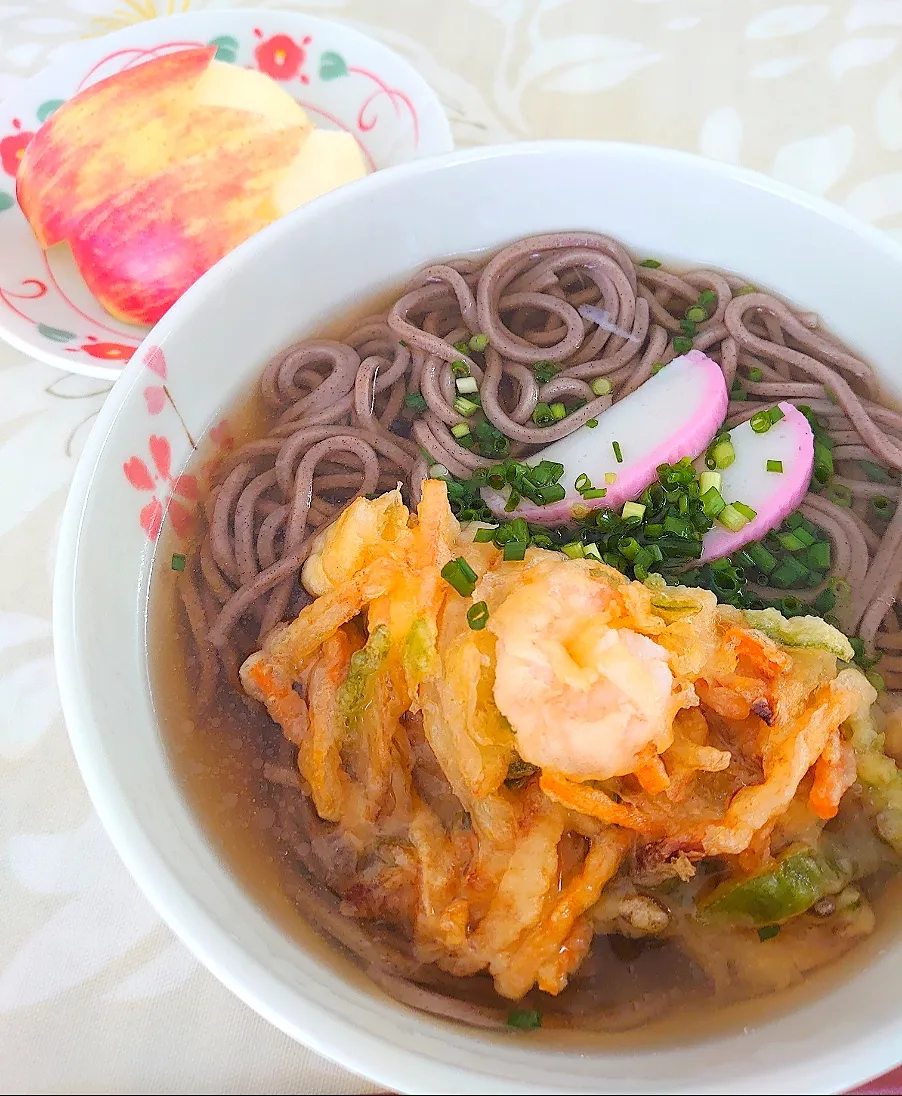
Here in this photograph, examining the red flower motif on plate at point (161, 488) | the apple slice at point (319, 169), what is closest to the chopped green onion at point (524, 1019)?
the red flower motif on plate at point (161, 488)

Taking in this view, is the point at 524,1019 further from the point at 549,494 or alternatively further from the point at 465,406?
the point at 465,406

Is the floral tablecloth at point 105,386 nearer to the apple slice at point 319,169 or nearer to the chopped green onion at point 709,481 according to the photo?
the apple slice at point 319,169

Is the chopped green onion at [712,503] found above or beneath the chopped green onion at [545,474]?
above

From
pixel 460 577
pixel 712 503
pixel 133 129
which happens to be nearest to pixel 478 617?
pixel 460 577

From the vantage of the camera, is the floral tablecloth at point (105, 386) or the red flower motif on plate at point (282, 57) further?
the red flower motif on plate at point (282, 57)

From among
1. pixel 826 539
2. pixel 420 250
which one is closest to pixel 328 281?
pixel 420 250

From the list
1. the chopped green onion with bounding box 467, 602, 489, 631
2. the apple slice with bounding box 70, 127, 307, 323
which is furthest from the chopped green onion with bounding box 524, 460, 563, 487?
the apple slice with bounding box 70, 127, 307, 323
